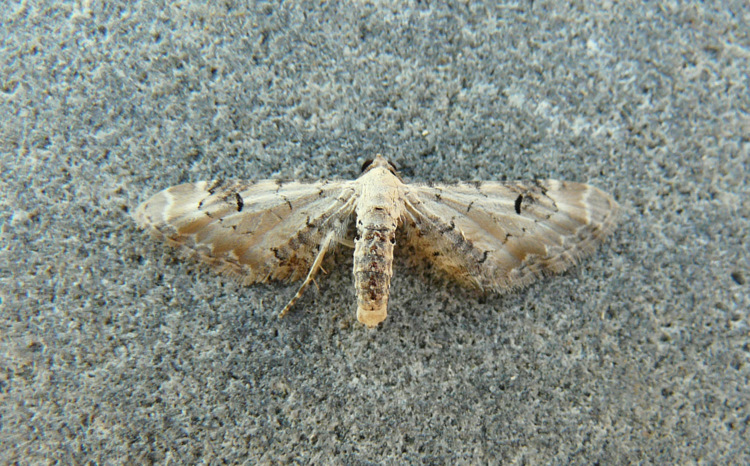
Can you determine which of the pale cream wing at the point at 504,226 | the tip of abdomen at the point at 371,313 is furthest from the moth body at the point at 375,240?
the pale cream wing at the point at 504,226

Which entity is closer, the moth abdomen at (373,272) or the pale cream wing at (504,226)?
the moth abdomen at (373,272)

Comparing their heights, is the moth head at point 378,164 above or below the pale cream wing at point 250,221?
above

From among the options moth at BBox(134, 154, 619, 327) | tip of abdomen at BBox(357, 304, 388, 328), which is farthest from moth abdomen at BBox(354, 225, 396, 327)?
moth at BBox(134, 154, 619, 327)

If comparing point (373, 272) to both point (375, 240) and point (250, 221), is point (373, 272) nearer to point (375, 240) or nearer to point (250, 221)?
point (375, 240)

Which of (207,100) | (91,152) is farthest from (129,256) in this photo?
(207,100)

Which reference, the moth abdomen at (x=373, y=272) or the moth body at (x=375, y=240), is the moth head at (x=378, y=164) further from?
the moth abdomen at (x=373, y=272)

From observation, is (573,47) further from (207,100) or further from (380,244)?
(207,100)

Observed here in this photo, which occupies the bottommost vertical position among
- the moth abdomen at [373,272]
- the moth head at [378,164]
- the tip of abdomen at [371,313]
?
the tip of abdomen at [371,313]
